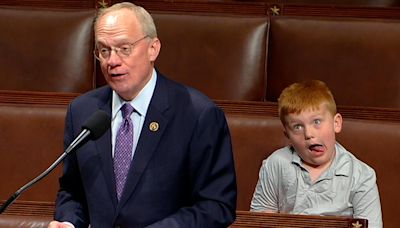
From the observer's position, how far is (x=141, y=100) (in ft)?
2.05

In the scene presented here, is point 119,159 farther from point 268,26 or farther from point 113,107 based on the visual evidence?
point 268,26

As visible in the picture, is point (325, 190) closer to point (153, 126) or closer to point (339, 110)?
point (339, 110)

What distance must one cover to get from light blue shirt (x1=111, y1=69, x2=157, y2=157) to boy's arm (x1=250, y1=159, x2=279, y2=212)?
0.66 feet

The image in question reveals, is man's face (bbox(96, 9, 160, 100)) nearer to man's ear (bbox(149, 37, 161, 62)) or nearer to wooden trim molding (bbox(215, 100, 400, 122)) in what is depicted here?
man's ear (bbox(149, 37, 161, 62))

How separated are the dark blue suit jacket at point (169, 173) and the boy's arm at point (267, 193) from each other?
0.18 m

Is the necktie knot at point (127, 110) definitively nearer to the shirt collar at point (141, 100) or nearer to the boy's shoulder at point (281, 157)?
the shirt collar at point (141, 100)

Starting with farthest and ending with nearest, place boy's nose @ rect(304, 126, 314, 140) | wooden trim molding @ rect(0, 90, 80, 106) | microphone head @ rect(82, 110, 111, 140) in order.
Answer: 1. wooden trim molding @ rect(0, 90, 80, 106)
2. boy's nose @ rect(304, 126, 314, 140)
3. microphone head @ rect(82, 110, 111, 140)

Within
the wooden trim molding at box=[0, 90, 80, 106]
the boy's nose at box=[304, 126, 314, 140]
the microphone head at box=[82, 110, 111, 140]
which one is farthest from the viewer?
the wooden trim molding at box=[0, 90, 80, 106]

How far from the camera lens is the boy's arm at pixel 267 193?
0.79 meters

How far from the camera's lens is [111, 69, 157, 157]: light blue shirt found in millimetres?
623

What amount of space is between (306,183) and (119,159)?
0.22 meters

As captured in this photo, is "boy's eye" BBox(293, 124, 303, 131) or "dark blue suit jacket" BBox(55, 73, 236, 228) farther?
"boy's eye" BBox(293, 124, 303, 131)

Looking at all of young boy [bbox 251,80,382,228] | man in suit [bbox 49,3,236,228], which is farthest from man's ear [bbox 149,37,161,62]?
young boy [bbox 251,80,382,228]

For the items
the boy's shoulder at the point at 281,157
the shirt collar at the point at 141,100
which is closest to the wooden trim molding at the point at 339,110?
the boy's shoulder at the point at 281,157
